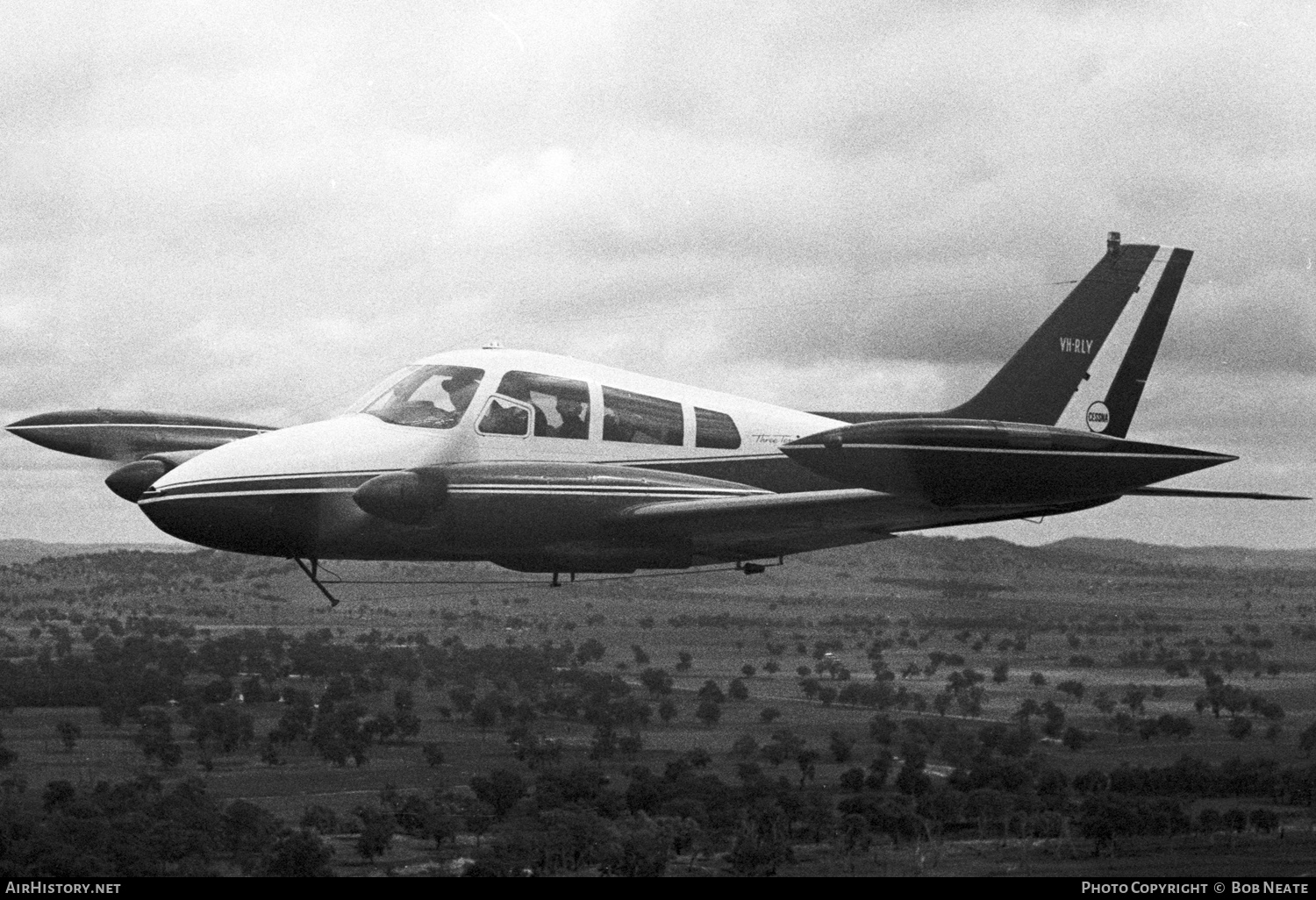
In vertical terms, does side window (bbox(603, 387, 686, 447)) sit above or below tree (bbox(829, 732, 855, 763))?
above

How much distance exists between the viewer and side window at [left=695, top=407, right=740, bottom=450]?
28.5 m

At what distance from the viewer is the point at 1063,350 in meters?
31.2

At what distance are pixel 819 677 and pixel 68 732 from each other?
7069cm

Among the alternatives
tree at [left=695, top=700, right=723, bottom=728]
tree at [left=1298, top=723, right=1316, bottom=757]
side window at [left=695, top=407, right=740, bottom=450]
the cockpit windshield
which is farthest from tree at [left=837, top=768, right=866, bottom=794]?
the cockpit windshield

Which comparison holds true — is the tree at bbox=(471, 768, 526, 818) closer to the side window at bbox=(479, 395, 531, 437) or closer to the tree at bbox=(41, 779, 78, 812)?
the tree at bbox=(41, 779, 78, 812)

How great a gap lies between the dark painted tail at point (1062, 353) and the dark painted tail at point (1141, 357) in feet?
1.72

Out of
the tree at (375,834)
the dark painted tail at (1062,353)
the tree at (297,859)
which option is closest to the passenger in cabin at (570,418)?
the dark painted tail at (1062,353)

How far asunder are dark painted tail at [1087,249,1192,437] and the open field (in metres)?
44.3

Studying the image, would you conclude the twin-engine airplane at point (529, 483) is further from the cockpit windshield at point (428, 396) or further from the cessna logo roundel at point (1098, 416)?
the cessna logo roundel at point (1098, 416)

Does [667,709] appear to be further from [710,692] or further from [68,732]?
[68,732]

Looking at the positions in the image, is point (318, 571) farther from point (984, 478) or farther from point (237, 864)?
point (237, 864)

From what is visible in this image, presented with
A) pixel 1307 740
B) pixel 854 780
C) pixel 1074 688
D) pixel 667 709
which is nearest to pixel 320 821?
pixel 667 709

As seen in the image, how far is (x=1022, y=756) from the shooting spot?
11525 cm
